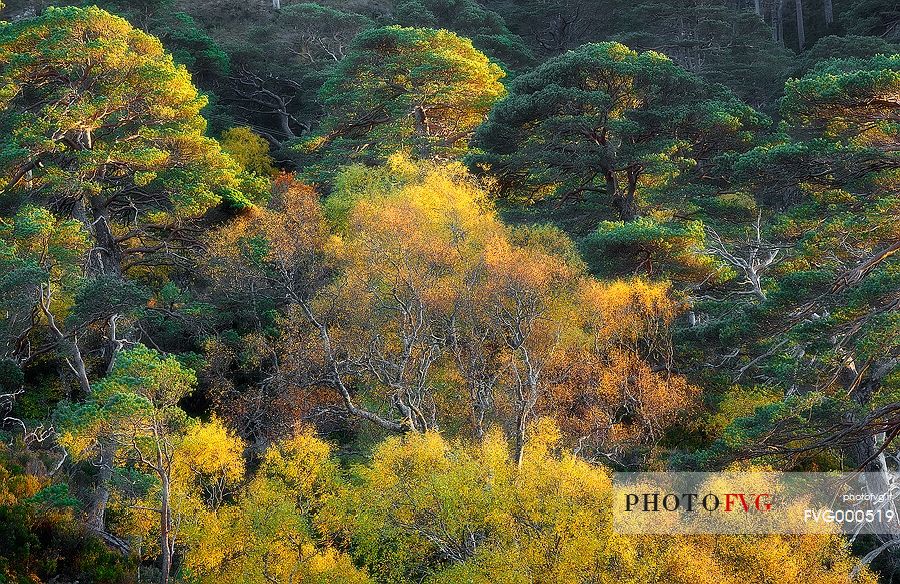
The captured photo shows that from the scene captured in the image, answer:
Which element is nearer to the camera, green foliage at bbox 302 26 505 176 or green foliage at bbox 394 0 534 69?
green foliage at bbox 302 26 505 176

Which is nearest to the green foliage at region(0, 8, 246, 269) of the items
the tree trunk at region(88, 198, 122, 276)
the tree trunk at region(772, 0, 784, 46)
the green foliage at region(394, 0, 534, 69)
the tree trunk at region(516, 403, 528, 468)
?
the tree trunk at region(88, 198, 122, 276)

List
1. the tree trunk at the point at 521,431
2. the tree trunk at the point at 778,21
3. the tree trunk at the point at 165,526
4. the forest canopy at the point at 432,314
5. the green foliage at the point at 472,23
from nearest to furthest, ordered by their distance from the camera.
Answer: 1. the forest canopy at the point at 432,314
2. the tree trunk at the point at 165,526
3. the tree trunk at the point at 521,431
4. the green foliage at the point at 472,23
5. the tree trunk at the point at 778,21

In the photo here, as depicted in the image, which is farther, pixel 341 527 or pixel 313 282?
pixel 313 282

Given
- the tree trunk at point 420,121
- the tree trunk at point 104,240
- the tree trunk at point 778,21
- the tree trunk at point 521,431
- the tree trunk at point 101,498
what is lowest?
the tree trunk at point 101,498

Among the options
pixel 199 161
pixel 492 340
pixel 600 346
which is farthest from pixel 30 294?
pixel 600 346

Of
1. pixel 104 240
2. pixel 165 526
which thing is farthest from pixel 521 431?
pixel 104 240

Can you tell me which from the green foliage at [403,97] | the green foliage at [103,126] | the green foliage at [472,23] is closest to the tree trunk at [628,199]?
the green foliage at [403,97]

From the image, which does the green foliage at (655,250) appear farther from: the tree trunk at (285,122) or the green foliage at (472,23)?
the tree trunk at (285,122)

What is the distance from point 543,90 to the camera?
33062mm

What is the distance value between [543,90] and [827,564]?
759 inches

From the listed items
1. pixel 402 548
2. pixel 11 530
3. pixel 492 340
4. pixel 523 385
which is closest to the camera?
pixel 402 548

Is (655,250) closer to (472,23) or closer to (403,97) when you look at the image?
(403,97)

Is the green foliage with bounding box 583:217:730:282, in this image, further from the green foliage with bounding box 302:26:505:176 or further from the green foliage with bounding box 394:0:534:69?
the green foliage with bounding box 394:0:534:69

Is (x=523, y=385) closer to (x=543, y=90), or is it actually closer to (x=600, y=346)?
(x=600, y=346)
